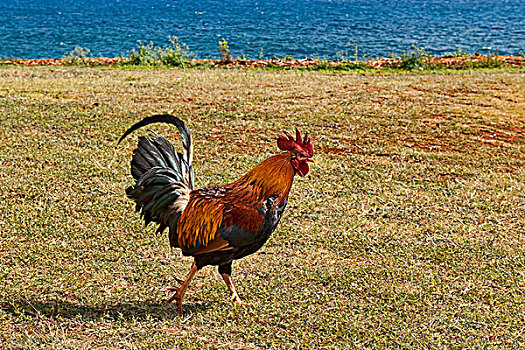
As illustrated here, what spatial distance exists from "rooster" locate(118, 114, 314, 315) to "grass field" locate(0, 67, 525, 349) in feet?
1.92

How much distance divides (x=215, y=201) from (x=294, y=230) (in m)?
1.84

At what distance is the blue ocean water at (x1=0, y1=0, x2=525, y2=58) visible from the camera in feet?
85.2

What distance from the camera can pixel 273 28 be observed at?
34.9 metres

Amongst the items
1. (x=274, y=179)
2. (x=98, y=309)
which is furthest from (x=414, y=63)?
(x=98, y=309)

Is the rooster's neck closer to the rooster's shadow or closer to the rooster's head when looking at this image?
the rooster's head

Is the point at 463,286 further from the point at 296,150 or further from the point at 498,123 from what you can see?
the point at 498,123

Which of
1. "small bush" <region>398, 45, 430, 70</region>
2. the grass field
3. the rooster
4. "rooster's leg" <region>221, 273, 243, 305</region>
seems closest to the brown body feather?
the rooster

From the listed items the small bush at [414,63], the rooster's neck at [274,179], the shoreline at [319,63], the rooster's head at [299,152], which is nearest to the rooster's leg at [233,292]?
the rooster's neck at [274,179]

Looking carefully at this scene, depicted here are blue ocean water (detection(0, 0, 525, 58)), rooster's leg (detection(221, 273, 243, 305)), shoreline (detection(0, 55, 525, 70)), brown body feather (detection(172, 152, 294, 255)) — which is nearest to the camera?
brown body feather (detection(172, 152, 294, 255))

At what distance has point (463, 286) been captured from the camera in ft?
15.7

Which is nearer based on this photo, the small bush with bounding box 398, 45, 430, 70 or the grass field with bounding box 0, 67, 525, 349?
the grass field with bounding box 0, 67, 525, 349

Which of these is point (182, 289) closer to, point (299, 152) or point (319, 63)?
point (299, 152)

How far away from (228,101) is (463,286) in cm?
659

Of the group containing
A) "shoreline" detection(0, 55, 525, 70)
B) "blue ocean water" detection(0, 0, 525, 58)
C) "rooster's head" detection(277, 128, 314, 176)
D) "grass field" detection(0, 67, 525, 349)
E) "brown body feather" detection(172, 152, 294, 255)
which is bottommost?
"blue ocean water" detection(0, 0, 525, 58)
